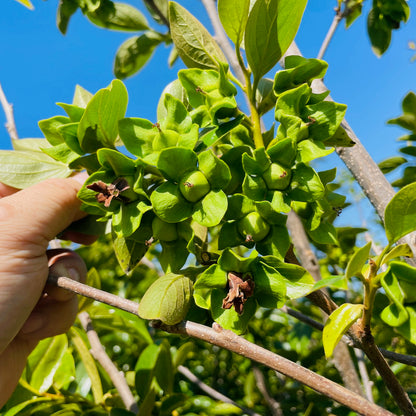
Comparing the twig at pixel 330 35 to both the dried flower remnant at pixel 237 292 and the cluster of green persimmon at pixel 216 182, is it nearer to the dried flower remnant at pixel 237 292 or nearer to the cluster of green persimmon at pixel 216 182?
the cluster of green persimmon at pixel 216 182

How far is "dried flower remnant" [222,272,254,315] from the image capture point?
48 centimetres

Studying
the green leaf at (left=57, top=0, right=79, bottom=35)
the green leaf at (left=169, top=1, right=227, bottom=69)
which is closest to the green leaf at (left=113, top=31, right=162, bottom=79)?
the green leaf at (left=57, top=0, right=79, bottom=35)

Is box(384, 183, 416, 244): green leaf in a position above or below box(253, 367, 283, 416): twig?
above

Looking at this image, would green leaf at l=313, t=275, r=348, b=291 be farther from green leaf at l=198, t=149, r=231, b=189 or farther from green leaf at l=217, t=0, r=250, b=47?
green leaf at l=217, t=0, r=250, b=47

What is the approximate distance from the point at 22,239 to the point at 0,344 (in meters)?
0.18

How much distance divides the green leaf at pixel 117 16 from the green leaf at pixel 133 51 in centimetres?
4

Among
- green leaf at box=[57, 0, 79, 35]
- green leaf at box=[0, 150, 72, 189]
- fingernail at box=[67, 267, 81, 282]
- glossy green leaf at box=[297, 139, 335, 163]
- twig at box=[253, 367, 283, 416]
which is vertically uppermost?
green leaf at box=[57, 0, 79, 35]

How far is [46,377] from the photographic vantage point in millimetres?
1147

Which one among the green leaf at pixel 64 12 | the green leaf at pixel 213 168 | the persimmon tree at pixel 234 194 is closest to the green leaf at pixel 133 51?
the green leaf at pixel 64 12

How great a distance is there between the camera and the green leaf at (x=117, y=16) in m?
1.26

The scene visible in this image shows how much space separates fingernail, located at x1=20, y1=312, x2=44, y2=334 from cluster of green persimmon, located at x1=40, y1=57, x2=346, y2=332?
43 centimetres

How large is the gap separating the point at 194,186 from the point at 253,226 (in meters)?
0.09

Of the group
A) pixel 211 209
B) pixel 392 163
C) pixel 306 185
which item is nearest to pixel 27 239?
pixel 211 209

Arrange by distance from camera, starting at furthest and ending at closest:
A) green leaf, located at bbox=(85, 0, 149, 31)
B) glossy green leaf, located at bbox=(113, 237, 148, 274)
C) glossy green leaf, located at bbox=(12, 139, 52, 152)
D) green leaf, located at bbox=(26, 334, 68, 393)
Result: 1. green leaf, located at bbox=(85, 0, 149, 31)
2. green leaf, located at bbox=(26, 334, 68, 393)
3. glossy green leaf, located at bbox=(12, 139, 52, 152)
4. glossy green leaf, located at bbox=(113, 237, 148, 274)
